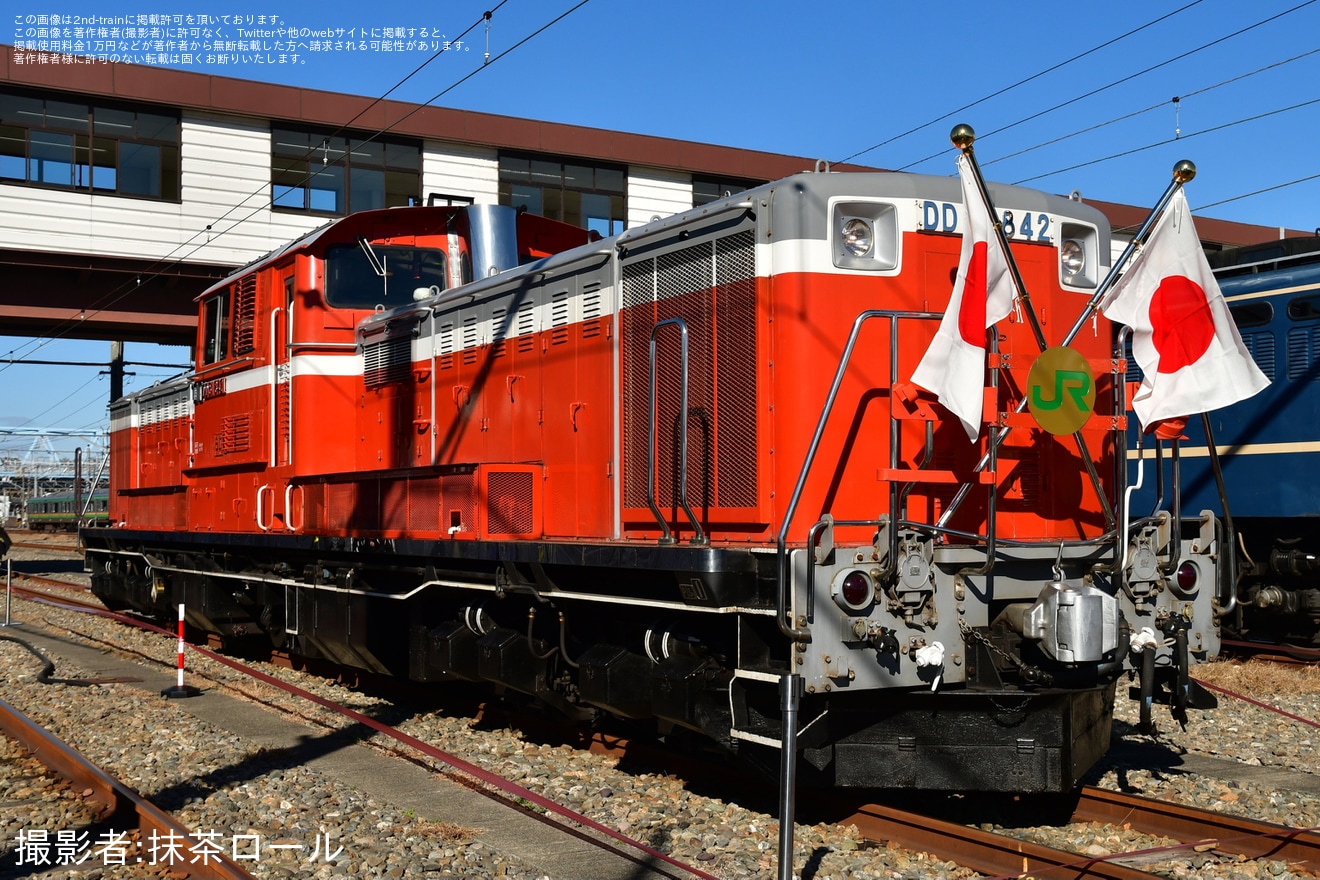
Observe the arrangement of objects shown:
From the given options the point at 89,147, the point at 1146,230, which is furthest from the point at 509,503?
the point at 89,147

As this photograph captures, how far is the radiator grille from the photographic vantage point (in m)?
5.84

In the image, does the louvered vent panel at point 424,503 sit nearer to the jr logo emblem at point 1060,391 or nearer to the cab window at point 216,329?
the jr logo emblem at point 1060,391

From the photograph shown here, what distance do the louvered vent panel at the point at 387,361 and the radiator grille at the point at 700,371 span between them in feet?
9.59

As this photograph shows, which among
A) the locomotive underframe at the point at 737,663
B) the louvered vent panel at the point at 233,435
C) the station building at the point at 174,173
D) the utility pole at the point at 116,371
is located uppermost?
the station building at the point at 174,173

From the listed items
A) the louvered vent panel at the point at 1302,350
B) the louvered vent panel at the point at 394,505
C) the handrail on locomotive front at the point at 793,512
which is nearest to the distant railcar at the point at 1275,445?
the louvered vent panel at the point at 1302,350

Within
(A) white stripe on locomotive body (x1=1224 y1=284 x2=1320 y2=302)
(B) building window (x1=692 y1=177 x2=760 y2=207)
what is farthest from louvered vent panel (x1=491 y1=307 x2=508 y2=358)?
(B) building window (x1=692 y1=177 x2=760 y2=207)

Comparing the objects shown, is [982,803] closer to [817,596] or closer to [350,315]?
[817,596]

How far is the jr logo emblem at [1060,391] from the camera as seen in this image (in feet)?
17.3

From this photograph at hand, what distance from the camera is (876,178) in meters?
5.70

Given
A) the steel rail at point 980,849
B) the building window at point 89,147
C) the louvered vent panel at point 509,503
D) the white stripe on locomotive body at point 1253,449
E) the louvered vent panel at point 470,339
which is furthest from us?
the building window at point 89,147

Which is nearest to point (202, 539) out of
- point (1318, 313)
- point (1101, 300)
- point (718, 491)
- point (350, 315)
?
point (350, 315)

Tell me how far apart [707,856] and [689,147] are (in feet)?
68.4

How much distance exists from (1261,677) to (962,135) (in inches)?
262

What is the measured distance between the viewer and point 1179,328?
19.3ft
